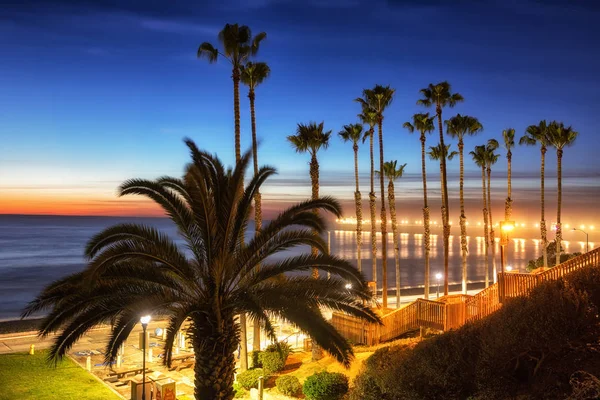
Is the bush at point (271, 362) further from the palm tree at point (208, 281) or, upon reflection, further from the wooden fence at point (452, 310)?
the palm tree at point (208, 281)

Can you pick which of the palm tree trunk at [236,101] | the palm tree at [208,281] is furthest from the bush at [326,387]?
the palm tree trunk at [236,101]

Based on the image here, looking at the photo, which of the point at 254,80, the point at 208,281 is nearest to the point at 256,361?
the point at 208,281

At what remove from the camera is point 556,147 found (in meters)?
44.8

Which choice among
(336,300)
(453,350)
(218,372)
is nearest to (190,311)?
(218,372)

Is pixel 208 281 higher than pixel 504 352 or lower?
higher

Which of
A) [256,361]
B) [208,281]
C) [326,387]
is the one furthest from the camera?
[256,361]

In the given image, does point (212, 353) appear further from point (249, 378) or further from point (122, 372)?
point (122, 372)

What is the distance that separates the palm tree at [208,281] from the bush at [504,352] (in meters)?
2.09

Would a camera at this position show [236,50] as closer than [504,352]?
No

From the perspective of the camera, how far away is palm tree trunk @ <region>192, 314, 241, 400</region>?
1301cm

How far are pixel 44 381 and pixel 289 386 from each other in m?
9.74

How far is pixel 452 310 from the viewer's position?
20688 mm

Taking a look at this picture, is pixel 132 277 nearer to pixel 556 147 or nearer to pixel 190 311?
pixel 190 311

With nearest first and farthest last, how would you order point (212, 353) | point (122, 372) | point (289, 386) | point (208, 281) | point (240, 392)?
point (208, 281)
point (212, 353)
point (289, 386)
point (240, 392)
point (122, 372)
